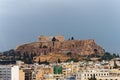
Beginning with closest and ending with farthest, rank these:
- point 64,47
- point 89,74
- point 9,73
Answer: point 89,74, point 9,73, point 64,47

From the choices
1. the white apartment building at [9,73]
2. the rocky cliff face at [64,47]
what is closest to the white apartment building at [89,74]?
the white apartment building at [9,73]

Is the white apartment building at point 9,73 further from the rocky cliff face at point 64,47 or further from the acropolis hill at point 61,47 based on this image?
the rocky cliff face at point 64,47

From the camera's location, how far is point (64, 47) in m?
124

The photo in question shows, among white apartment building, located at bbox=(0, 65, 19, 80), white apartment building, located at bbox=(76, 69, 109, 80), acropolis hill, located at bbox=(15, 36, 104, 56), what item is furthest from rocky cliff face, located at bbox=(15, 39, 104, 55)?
white apartment building, located at bbox=(76, 69, 109, 80)

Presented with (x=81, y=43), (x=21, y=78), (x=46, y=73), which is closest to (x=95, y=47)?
(x=81, y=43)

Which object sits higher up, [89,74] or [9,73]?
[9,73]

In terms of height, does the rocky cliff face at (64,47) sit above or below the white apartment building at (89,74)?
above

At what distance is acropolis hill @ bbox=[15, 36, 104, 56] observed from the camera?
121469 mm

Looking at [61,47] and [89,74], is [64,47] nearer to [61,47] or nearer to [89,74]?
[61,47]

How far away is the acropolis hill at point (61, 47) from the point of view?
12147cm

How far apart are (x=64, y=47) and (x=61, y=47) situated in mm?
540

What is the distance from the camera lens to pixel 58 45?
12412 centimetres

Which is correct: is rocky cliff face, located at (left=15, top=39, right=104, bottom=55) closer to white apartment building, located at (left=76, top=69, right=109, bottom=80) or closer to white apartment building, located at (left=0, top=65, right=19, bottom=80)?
white apartment building, located at (left=0, top=65, right=19, bottom=80)

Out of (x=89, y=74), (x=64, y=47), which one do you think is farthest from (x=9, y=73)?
(x=64, y=47)
